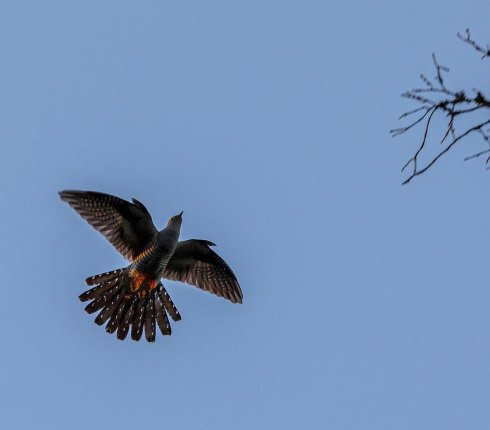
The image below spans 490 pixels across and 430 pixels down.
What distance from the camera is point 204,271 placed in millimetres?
11469

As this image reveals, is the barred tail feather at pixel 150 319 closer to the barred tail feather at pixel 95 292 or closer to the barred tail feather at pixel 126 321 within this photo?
the barred tail feather at pixel 126 321

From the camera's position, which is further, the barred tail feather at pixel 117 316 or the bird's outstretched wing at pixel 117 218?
the barred tail feather at pixel 117 316

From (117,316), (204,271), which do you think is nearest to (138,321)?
(117,316)

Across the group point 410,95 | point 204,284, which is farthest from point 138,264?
point 410,95

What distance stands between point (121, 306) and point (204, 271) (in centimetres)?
141

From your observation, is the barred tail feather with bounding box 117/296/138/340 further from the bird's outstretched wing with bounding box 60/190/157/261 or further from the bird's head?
the bird's head

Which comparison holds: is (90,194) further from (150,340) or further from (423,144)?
(423,144)

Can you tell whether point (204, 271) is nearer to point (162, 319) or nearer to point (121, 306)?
point (162, 319)

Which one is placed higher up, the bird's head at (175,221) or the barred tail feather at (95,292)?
the bird's head at (175,221)

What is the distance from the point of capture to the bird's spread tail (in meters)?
10.6

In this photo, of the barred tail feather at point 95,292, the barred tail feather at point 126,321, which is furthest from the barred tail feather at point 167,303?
the barred tail feather at point 95,292

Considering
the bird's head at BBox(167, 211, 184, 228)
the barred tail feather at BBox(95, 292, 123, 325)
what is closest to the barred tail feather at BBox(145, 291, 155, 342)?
the barred tail feather at BBox(95, 292, 123, 325)

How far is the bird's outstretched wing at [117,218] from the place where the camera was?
1040 cm

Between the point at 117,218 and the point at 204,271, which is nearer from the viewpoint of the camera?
the point at 117,218
